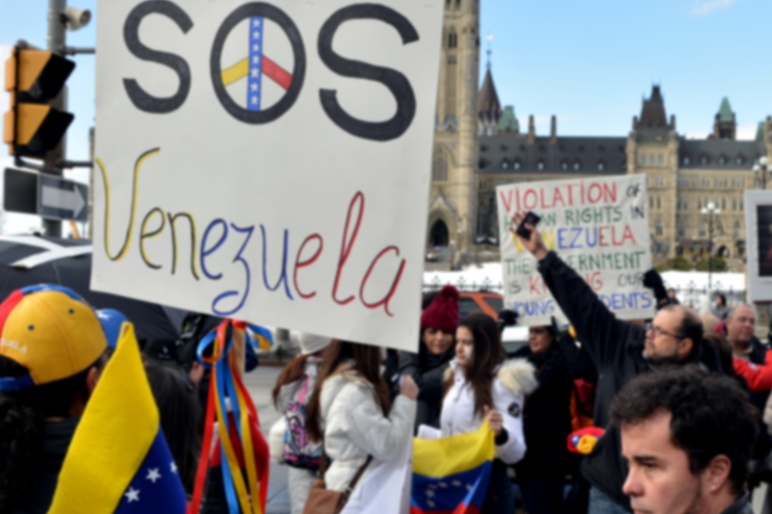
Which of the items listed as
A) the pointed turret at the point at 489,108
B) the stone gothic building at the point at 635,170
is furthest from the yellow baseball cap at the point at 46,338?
the pointed turret at the point at 489,108

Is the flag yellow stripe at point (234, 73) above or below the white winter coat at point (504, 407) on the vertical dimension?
above

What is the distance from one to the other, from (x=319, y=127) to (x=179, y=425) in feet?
3.02

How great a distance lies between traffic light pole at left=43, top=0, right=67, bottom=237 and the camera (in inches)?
243

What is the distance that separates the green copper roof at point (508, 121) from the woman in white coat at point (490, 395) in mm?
119634

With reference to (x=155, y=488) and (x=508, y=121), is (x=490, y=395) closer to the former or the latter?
(x=155, y=488)

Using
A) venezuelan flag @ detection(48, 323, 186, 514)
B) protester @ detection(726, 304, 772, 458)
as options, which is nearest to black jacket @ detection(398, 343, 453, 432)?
protester @ detection(726, 304, 772, 458)

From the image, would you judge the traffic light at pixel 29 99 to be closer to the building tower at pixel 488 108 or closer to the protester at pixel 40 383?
the protester at pixel 40 383

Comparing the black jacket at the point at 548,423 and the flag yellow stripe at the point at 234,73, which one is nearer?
the flag yellow stripe at the point at 234,73

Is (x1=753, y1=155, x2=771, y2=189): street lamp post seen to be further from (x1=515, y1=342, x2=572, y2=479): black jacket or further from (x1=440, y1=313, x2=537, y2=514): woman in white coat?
(x1=440, y1=313, x2=537, y2=514): woman in white coat

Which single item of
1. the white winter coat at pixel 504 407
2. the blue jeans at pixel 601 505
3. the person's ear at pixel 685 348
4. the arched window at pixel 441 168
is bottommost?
the blue jeans at pixel 601 505

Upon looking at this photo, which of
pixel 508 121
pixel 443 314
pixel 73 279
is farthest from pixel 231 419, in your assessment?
pixel 508 121

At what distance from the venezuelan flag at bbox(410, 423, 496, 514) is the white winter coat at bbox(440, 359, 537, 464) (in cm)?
9

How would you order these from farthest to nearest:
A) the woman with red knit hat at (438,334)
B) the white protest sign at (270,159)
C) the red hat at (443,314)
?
the red hat at (443,314) → the woman with red knit hat at (438,334) → the white protest sign at (270,159)

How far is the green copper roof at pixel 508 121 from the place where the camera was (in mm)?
123312
